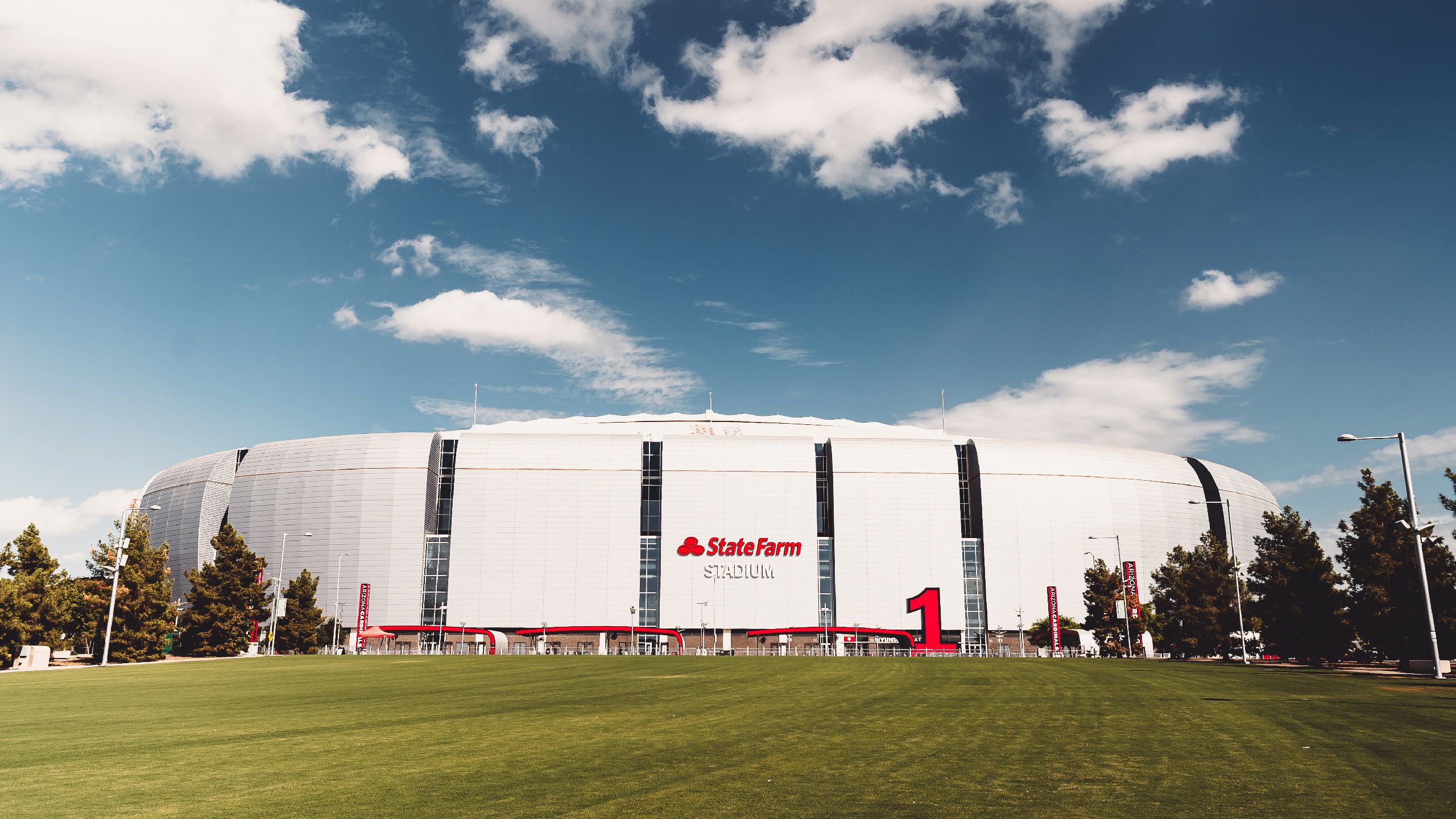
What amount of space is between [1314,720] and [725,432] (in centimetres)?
10795

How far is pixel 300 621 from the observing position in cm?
8344

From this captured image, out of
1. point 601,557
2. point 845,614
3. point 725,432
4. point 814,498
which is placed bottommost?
point 845,614

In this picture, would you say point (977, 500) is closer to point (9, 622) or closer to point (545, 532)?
point (545, 532)

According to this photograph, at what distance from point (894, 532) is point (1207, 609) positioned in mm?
47327

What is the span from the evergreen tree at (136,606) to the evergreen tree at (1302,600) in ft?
227

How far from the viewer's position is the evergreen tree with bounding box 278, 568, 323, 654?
82438 mm

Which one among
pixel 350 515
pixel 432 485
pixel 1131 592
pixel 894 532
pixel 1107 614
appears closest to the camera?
pixel 1107 614

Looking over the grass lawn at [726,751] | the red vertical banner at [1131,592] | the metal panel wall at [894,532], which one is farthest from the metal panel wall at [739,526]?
the grass lawn at [726,751]

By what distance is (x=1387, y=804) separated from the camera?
9641 mm

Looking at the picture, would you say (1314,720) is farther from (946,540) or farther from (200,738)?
(946,540)

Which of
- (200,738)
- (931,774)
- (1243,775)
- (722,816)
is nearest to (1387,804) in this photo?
(1243,775)

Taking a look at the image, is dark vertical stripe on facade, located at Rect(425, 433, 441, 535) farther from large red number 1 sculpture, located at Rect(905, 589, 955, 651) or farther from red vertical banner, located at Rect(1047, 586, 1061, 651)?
red vertical banner, located at Rect(1047, 586, 1061, 651)

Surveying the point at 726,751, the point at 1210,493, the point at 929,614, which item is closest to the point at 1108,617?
the point at 929,614

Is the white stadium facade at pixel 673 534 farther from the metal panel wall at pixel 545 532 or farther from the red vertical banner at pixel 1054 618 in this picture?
the red vertical banner at pixel 1054 618
